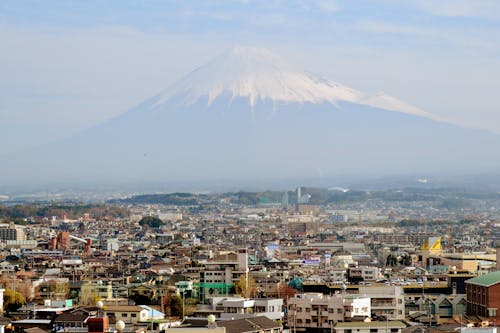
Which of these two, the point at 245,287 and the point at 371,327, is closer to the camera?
the point at 371,327

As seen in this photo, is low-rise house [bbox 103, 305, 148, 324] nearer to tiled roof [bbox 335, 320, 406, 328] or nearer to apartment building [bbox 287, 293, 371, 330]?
apartment building [bbox 287, 293, 371, 330]

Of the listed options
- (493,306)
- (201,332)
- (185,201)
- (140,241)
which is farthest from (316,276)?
(185,201)

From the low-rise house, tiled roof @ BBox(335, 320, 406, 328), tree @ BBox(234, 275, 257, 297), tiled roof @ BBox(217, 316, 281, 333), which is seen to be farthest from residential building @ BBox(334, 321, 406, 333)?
tree @ BBox(234, 275, 257, 297)

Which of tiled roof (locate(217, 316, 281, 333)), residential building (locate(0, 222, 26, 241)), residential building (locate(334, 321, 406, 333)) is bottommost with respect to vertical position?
residential building (locate(0, 222, 26, 241))

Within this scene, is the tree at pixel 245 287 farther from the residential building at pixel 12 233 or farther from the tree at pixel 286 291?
the residential building at pixel 12 233

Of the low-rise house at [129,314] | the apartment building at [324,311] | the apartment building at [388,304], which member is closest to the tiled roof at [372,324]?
the apartment building at [324,311]

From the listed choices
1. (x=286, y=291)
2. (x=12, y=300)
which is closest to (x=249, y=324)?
(x=12, y=300)

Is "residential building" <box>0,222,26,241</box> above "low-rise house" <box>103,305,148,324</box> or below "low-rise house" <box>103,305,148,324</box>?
below

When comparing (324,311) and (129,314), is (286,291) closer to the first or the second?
(324,311)

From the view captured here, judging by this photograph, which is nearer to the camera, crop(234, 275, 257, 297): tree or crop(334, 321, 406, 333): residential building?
crop(334, 321, 406, 333): residential building
